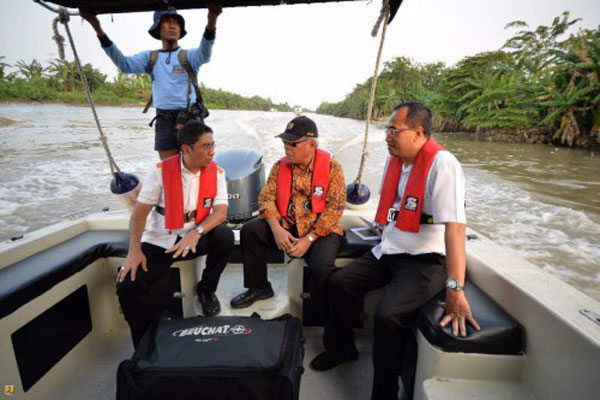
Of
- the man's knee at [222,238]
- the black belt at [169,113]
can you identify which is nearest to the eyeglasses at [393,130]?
the man's knee at [222,238]

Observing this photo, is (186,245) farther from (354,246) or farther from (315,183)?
(354,246)

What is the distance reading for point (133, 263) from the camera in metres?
1.47

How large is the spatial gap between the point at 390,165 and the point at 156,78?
5.90ft

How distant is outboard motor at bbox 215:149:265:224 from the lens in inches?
94.3

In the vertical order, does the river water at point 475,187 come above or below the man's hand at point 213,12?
below

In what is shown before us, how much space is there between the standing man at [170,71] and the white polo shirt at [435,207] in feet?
5.34

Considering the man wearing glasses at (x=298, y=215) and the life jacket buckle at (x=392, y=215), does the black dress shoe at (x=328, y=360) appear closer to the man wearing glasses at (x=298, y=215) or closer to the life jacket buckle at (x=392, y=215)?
the man wearing glasses at (x=298, y=215)

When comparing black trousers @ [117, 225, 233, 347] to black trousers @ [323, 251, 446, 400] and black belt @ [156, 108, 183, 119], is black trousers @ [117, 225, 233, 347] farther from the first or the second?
black belt @ [156, 108, 183, 119]

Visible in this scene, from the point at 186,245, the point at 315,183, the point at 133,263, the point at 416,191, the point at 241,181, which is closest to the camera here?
the point at 416,191

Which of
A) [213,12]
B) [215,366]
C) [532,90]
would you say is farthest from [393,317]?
[532,90]

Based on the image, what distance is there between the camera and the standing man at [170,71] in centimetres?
220

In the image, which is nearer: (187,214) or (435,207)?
(435,207)

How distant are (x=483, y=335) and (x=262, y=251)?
1.10 meters

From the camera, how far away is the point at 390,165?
64.7 inches
